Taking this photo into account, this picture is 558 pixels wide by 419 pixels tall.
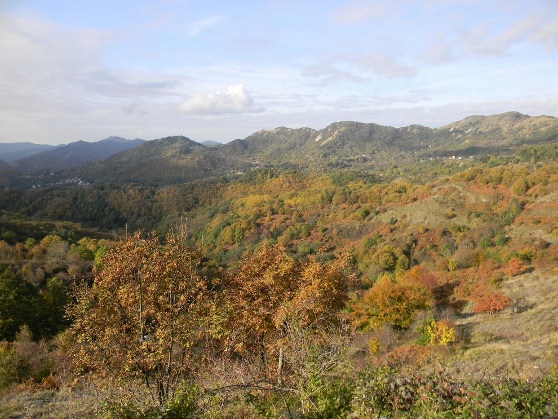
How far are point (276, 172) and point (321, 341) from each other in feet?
449

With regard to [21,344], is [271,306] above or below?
above

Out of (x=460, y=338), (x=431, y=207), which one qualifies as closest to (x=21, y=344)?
(x=460, y=338)

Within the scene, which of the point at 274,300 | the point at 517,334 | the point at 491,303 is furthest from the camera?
the point at 491,303

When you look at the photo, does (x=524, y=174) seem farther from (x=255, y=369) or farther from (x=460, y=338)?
(x=255, y=369)

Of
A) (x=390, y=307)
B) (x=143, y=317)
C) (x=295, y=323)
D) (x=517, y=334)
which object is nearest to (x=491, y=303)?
(x=517, y=334)

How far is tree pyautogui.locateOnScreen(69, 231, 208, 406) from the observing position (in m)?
7.26

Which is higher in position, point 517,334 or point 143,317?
point 143,317

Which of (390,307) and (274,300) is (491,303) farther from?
(274,300)

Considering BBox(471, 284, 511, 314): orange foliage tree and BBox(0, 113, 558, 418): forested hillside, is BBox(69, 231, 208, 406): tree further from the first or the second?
BBox(471, 284, 511, 314): orange foliage tree

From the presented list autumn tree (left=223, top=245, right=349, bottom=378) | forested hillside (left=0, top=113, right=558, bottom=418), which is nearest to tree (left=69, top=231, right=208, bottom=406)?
forested hillside (left=0, top=113, right=558, bottom=418)

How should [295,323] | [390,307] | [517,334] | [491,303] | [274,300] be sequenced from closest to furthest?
1. [295,323]
2. [274,300]
3. [517,334]
4. [390,307]
5. [491,303]

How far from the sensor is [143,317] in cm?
769

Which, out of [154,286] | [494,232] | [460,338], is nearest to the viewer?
[154,286]

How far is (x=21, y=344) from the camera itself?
708 inches
